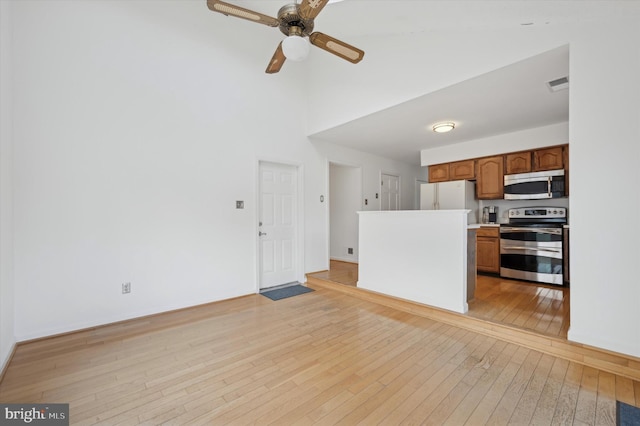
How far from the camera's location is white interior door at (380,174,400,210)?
21.0 feet

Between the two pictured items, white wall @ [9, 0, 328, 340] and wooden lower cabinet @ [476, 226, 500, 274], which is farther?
wooden lower cabinet @ [476, 226, 500, 274]

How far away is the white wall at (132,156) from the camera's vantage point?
260cm

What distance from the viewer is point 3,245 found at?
2.22 m

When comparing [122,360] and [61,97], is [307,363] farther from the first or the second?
[61,97]

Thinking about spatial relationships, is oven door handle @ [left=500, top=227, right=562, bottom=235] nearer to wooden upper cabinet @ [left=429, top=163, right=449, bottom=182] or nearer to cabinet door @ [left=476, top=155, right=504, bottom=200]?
cabinet door @ [left=476, top=155, right=504, bottom=200]

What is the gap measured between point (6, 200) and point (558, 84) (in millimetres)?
5371

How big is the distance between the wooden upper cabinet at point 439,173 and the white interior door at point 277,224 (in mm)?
2962

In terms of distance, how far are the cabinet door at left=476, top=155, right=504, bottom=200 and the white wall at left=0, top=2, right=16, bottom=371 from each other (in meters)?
6.22

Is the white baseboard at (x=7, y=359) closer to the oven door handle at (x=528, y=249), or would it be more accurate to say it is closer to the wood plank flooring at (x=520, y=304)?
the wood plank flooring at (x=520, y=304)

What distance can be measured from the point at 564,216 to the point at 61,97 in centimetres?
680

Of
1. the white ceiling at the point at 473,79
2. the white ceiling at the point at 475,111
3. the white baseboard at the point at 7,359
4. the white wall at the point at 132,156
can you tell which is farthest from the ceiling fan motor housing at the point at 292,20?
the white baseboard at the point at 7,359

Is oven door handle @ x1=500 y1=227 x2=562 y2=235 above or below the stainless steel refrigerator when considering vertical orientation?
below

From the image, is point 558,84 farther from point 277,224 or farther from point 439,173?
point 277,224

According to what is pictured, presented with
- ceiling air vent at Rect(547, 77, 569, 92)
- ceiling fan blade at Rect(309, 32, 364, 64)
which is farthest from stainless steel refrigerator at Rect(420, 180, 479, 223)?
ceiling fan blade at Rect(309, 32, 364, 64)
